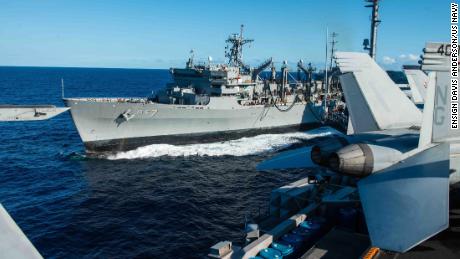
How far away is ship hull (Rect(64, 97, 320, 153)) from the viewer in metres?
39.9

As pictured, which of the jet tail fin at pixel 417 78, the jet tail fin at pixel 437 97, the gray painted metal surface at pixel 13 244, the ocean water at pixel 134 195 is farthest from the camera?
the jet tail fin at pixel 417 78

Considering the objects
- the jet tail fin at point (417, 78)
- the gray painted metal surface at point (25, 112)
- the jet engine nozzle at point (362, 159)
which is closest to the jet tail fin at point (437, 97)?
the jet engine nozzle at point (362, 159)

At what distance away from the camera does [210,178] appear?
33156 mm

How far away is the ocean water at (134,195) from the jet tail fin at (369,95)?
11.2 m

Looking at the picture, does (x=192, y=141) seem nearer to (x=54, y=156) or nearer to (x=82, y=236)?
(x=54, y=156)

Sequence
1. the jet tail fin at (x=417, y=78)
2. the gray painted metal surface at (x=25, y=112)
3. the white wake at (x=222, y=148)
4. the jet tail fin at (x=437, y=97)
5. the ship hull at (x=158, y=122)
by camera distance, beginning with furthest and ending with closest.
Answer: the white wake at (x=222, y=148), the ship hull at (x=158, y=122), the jet tail fin at (x=417, y=78), the gray painted metal surface at (x=25, y=112), the jet tail fin at (x=437, y=97)

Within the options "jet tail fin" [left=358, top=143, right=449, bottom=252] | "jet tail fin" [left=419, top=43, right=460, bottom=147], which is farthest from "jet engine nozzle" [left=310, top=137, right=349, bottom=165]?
"jet tail fin" [left=419, top=43, right=460, bottom=147]

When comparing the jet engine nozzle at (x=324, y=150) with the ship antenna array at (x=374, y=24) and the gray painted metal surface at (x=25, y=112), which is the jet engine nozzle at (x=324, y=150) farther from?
the ship antenna array at (x=374, y=24)

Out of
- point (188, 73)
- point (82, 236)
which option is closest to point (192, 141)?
point (188, 73)

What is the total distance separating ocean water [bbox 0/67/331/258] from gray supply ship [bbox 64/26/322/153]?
1.94 m

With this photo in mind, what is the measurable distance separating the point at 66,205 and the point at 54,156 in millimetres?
14844

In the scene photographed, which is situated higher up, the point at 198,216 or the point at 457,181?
the point at 457,181

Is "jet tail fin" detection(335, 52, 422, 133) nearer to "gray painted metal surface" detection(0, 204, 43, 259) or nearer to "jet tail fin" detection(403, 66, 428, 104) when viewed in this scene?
"jet tail fin" detection(403, 66, 428, 104)

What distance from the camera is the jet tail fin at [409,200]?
917cm
